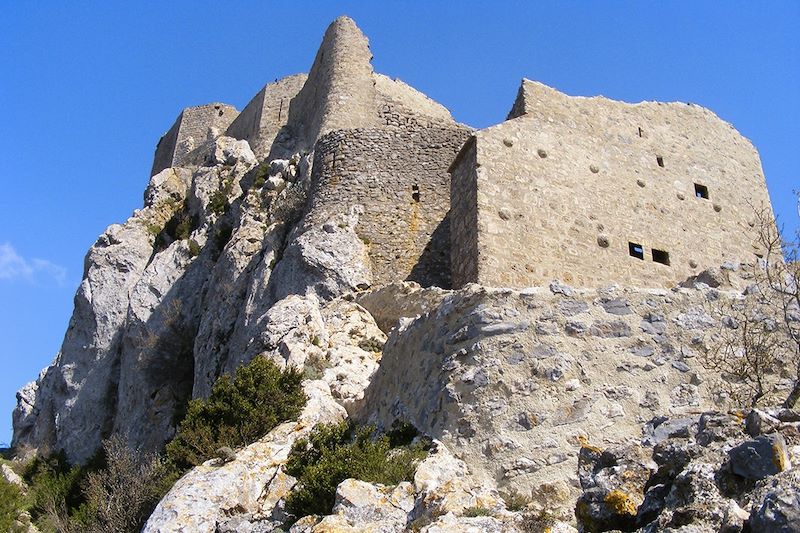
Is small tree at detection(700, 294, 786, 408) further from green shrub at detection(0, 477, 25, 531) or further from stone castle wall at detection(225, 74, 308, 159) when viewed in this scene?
stone castle wall at detection(225, 74, 308, 159)

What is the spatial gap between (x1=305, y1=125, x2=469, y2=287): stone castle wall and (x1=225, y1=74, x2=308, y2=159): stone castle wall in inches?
410

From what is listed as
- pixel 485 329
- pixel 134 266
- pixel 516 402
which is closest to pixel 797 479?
pixel 516 402

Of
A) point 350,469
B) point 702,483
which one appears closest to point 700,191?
point 350,469

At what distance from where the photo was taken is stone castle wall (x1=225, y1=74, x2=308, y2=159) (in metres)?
33.1

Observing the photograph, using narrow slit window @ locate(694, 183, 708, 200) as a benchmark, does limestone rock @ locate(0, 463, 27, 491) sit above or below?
below

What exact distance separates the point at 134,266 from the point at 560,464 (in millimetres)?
21592

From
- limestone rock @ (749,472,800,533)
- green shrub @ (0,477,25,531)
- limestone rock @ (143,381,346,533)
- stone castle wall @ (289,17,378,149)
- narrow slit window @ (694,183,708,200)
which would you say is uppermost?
stone castle wall @ (289,17,378,149)

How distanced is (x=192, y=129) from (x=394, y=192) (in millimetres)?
21686

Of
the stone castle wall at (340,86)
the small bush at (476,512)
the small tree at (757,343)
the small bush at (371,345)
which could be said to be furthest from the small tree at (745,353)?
the stone castle wall at (340,86)

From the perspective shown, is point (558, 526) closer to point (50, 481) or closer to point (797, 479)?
point (797, 479)

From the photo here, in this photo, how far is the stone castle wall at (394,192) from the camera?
20.1 meters

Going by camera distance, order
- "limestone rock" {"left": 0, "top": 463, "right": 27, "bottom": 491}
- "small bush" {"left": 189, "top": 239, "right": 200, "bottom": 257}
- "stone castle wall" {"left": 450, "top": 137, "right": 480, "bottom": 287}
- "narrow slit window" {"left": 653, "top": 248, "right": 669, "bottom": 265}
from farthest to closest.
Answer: "small bush" {"left": 189, "top": 239, "right": 200, "bottom": 257} → "limestone rock" {"left": 0, "top": 463, "right": 27, "bottom": 491} → "narrow slit window" {"left": 653, "top": 248, "right": 669, "bottom": 265} → "stone castle wall" {"left": 450, "top": 137, "right": 480, "bottom": 287}

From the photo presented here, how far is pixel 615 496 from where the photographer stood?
21.9 feet

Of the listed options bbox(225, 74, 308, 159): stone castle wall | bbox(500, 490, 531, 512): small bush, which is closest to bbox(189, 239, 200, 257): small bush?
bbox(225, 74, 308, 159): stone castle wall
